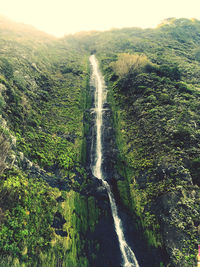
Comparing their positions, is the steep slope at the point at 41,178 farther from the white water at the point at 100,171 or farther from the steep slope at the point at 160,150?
the steep slope at the point at 160,150

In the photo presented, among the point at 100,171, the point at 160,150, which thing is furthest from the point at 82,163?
the point at 160,150

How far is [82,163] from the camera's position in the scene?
103 feet

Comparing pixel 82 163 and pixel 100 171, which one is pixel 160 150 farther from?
pixel 82 163

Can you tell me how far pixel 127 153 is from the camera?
32.1 m

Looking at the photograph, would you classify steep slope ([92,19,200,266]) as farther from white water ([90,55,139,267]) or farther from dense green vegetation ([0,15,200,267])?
white water ([90,55,139,267])

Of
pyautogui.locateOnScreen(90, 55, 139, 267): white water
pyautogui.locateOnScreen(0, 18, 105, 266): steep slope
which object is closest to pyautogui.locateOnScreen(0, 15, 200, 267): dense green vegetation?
pyautogui.locateOnScreen(0, 18, 105, 266): steep slope

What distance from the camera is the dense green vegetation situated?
18734 millimetres

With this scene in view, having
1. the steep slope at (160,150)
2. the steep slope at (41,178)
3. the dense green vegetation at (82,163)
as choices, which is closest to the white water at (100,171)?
the dense green vegetation at (82,163)

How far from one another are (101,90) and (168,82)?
1968cm

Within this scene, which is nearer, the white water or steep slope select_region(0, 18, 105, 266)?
steep slope select_region(0, 18, 105, 266)

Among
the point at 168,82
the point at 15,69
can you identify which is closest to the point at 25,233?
the point at 15,69

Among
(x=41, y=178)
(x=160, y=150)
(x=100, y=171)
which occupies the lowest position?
(x=41, y=178)

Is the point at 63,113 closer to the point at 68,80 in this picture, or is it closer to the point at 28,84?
the point at 28,84

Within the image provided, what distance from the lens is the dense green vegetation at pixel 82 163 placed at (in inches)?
738
